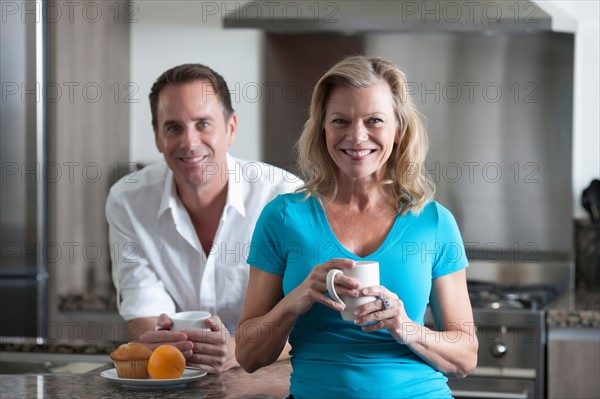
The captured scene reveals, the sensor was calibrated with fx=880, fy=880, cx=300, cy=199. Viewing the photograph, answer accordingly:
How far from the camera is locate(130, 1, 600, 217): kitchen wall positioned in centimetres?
313

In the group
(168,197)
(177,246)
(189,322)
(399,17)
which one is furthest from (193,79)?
(399,17)

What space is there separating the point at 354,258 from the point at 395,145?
0.26 m

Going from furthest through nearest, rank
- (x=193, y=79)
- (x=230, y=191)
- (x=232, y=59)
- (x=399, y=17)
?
1. (x=232, y=59)
2. (x=399, y=17)
3. (x=193, y=79)
4. (x=230, y=191)

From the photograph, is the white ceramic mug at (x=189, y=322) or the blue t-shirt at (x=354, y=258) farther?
the white ceramic mug at (x=189, y=322)

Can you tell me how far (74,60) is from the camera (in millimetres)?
3248

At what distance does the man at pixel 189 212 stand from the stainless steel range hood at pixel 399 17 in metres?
0.81

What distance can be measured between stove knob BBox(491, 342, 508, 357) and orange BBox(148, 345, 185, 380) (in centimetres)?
140

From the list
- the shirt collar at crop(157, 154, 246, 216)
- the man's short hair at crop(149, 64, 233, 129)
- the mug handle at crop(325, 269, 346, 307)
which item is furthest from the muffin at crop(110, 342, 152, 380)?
the man's short hair at crop(149, 64, 233, 129)

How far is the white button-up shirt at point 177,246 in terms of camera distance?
207cm

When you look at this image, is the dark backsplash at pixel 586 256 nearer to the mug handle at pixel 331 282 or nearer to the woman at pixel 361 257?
the woman at pixel 361 257

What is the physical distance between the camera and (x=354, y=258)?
147cm

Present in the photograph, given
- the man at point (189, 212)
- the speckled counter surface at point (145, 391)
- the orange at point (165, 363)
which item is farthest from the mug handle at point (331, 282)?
the man at point (189, 212)

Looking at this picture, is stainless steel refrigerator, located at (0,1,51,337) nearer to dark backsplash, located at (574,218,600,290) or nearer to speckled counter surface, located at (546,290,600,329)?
speckled counter surface, located at (546,290,600,329)

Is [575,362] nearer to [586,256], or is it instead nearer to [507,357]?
[507,357]
